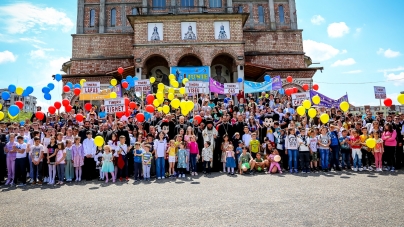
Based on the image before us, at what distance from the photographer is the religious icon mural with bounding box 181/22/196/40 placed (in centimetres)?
2083

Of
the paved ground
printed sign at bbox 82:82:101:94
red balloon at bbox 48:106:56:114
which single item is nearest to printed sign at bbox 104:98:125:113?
printed sign at bbox 82:82:101:94

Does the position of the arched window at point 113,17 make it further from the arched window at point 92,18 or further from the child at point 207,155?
the child at point 207,155

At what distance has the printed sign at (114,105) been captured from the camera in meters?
10.8

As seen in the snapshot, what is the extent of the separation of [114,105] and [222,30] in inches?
516

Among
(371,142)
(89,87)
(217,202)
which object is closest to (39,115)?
(89,87)

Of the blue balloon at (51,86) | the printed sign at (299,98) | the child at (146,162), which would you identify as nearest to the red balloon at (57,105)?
the blue balloon at (51,86)

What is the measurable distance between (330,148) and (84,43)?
2484cm

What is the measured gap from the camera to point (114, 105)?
35.7ft

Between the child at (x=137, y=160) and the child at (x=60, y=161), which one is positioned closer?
the child at (x=60, y=161)

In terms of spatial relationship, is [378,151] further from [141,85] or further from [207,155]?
[141,85]

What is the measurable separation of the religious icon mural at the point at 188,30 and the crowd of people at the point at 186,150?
12238 mm

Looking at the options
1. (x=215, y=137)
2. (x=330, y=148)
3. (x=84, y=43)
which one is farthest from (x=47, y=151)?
(x=84, y=43)

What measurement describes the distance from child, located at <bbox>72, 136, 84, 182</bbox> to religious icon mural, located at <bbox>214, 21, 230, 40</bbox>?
15109 mm

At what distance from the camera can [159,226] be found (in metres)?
4.30
